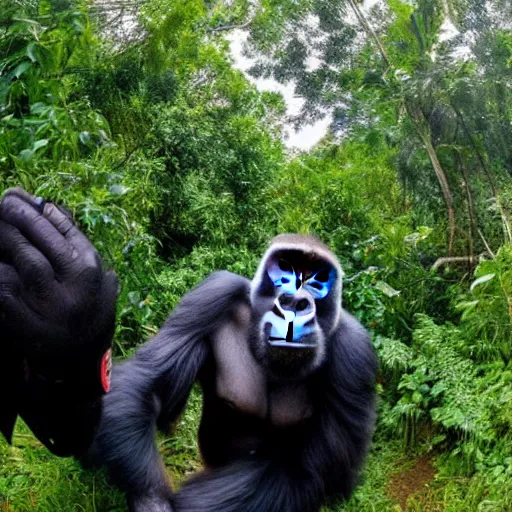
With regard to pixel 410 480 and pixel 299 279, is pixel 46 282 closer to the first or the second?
pixel 299 279

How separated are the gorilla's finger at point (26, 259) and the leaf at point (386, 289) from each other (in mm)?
4004

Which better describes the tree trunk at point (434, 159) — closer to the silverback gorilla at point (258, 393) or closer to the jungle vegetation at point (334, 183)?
the jungle vegetation at point (334, 183)

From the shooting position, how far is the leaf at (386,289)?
5270 millimetres

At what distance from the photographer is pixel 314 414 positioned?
3715 mm

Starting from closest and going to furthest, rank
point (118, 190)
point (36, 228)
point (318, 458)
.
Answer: point (36, 228) → point (318, 458) → point (118, 190)

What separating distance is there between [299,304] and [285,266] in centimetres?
26

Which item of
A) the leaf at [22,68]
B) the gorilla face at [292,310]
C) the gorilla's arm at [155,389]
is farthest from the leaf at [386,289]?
the leaf at [22,68]

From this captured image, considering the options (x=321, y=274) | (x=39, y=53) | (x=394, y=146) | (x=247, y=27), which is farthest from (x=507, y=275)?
(x=247, y=27)

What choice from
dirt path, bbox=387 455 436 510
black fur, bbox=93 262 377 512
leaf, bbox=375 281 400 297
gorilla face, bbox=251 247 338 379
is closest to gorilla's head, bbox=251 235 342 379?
gorilla face, bbox=251 247 338 379

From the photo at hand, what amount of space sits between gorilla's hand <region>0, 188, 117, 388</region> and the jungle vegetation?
2.12 meters

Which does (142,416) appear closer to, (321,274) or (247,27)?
(321,274)

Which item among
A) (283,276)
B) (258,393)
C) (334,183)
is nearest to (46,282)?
(283,276)

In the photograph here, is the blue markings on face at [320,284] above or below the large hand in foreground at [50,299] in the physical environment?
below

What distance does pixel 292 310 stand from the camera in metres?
3.32
